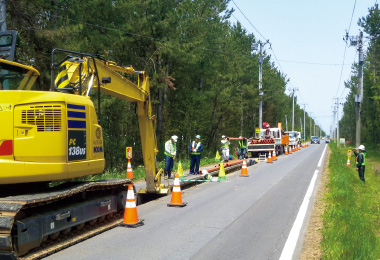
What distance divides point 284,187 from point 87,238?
9.77 meters

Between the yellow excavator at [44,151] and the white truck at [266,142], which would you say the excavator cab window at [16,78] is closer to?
the yellow excavator at [44,151]

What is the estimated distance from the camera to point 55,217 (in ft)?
21.8

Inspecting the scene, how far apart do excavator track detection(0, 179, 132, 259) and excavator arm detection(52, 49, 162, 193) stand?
1842 mm

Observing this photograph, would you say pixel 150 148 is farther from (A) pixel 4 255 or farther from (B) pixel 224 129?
(B) pixel 224 129

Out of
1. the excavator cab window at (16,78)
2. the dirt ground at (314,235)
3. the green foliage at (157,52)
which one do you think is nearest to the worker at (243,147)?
the green foliage at (157,52)

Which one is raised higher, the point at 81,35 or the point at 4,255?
the point at 81,35

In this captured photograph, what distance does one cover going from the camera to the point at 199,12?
109 ft

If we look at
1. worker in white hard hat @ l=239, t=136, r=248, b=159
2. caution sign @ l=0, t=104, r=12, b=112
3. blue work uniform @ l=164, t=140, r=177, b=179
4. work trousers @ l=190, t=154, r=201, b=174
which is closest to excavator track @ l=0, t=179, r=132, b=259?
caution sign @ l=0, t=104, r=12, b=112

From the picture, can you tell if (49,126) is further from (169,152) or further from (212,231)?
(169,152)

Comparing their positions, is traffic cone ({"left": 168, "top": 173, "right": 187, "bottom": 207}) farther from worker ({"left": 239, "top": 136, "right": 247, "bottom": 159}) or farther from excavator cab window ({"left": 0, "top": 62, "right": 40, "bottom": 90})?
worker ({"left": 239, "top": 136, "right": 247, "bottom": 159})

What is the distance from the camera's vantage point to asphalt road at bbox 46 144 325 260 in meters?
6.71

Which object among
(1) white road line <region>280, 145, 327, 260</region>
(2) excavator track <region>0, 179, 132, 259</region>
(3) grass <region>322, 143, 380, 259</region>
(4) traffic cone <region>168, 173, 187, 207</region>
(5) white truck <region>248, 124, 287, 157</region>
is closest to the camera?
(2) excavator track <region>0, 179, 132, 259</region>

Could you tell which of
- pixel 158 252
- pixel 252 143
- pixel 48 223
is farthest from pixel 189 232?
pixel 252 143

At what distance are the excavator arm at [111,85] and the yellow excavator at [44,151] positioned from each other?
2cm
